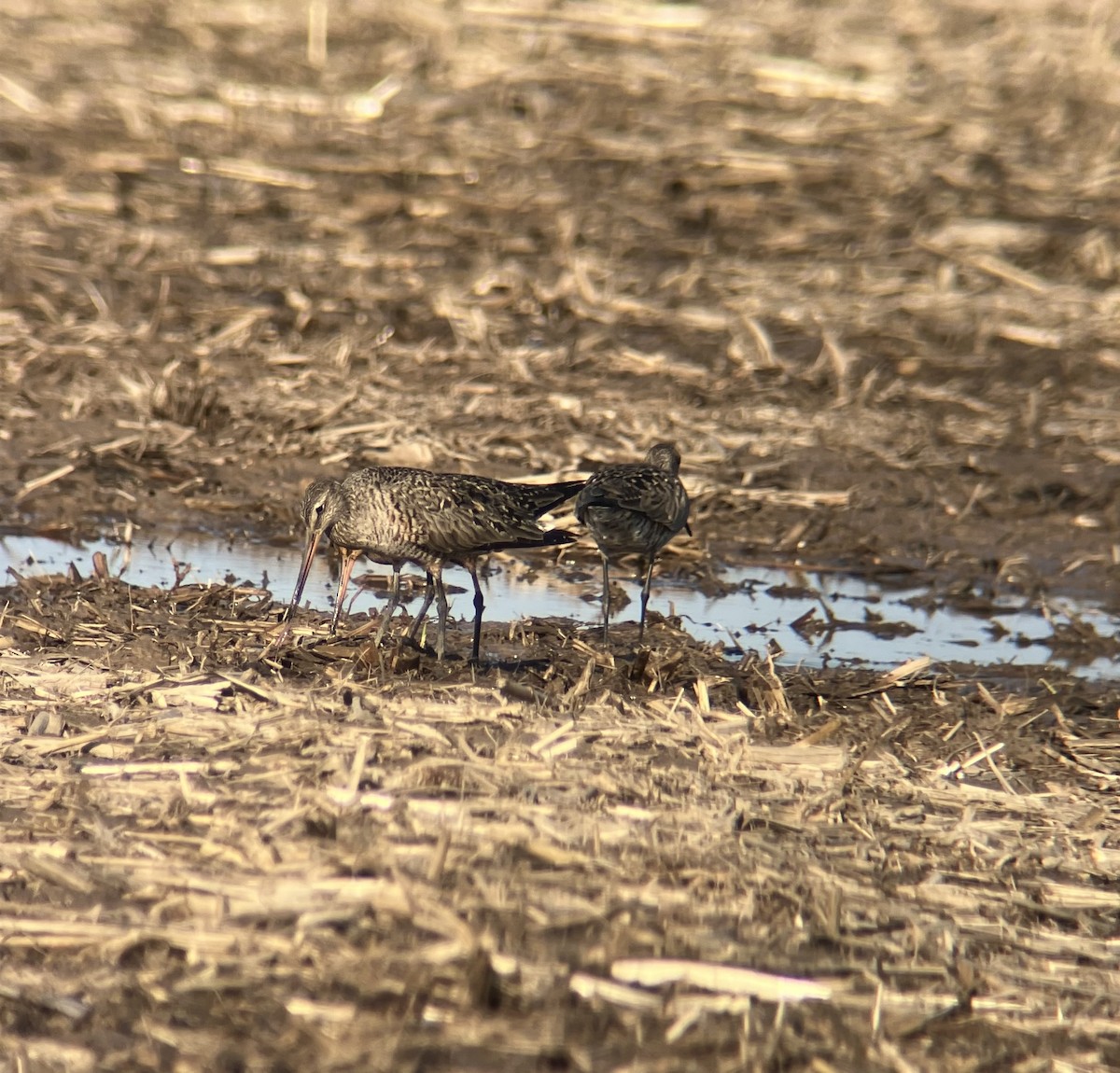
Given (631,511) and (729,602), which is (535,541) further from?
(729,602)

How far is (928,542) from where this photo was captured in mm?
11664

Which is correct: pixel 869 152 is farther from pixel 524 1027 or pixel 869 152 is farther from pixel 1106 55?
pixel 524 1027

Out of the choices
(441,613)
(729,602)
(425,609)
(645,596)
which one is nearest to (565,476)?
(729,602)

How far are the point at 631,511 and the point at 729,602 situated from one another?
4.11ft

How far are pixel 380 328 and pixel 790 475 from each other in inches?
140

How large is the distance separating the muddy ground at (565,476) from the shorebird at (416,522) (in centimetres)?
51

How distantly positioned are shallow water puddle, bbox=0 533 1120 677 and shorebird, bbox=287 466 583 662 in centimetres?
70

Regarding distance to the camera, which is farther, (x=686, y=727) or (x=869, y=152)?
(x=869, y=152)

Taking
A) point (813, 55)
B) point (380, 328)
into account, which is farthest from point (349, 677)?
point (813, 55)

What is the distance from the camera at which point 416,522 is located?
28.7ft

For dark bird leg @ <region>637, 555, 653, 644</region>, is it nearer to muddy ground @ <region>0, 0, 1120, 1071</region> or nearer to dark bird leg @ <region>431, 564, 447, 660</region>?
muddy ground @ <region>0, 0, 1120, 1071</region>

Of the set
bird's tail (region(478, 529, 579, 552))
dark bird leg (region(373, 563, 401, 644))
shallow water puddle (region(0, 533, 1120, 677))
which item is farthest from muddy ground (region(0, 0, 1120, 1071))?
bird's tail (region(478, 529, 579, 552))

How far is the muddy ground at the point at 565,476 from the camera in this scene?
5.34m

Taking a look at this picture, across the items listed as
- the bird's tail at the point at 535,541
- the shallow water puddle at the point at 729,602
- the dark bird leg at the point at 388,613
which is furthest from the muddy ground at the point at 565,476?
the bird's tail at the point at 535,541
